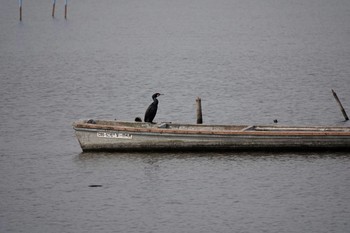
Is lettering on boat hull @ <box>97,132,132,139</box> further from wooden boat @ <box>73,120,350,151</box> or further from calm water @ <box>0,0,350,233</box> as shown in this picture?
calm water @ <box>0,0,350,233</box>

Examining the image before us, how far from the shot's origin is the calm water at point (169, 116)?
29031 mm

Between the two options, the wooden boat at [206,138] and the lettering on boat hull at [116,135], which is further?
the lettering on boat hull at [116,135]

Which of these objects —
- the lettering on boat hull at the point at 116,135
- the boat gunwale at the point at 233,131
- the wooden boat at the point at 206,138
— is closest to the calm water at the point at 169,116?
the wooden boat at the point at 206,138

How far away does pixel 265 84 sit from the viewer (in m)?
57.0

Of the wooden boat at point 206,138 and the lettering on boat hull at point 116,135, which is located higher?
the lettering on boat hull at point 116,135

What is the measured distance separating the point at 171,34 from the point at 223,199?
223ft

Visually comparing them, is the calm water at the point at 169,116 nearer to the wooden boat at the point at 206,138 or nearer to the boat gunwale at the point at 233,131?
the wooden boat at the point at 206,138

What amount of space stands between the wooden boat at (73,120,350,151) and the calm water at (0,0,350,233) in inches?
14.6

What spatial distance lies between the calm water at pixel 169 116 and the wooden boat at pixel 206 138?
372 mm

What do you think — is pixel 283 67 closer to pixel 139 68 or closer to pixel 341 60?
pixel 341 60

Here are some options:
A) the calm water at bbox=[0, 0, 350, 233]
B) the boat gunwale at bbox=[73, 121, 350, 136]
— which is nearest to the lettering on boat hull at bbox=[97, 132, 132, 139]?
the boat gunwale at bbox=[73, 121, 350, 136]

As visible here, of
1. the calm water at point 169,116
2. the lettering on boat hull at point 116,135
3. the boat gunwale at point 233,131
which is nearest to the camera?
the calm water at point 169,116

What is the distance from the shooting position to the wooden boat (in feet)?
111

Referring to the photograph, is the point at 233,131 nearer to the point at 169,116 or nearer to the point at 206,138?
the point at 206,138
